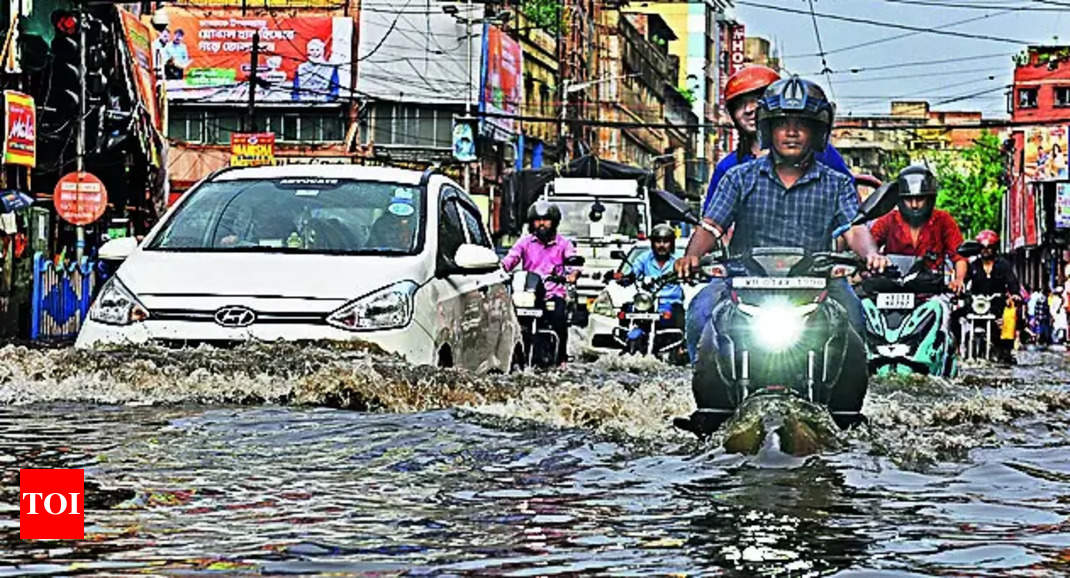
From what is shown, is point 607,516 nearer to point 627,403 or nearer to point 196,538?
point 196,538

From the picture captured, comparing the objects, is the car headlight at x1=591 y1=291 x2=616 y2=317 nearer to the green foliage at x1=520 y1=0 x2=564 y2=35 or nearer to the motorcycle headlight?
the motorcycle headlight

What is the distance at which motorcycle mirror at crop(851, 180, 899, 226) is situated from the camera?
275 inches

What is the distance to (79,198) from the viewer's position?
2850 cm

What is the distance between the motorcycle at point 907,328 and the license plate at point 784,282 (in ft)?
17.4

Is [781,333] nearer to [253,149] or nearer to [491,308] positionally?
[491,308]

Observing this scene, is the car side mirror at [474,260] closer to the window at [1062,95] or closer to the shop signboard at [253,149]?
the shop signboard at [253,149]

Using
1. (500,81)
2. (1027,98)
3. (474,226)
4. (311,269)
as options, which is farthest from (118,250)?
(1027,98)

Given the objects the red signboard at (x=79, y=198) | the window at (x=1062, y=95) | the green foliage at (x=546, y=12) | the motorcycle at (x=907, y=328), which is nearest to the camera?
the motorcycle at (x=907, y=328)

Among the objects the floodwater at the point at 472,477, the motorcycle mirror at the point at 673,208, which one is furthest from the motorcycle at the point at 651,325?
the motorcycle mirror at the point at 673,208

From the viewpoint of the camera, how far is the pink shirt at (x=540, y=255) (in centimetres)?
1672

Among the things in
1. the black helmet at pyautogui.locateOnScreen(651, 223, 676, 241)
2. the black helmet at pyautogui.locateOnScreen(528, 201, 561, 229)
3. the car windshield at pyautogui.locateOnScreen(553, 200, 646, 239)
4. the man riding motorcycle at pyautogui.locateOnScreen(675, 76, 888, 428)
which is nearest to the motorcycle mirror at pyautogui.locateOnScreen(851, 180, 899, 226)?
the man riding motorcycle at pyautogui.locateOnScreen(675, 76, 888, 428)

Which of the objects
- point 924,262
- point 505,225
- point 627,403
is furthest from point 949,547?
point 505,225

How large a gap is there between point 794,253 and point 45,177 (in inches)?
1030

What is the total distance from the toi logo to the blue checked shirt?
298 cm
